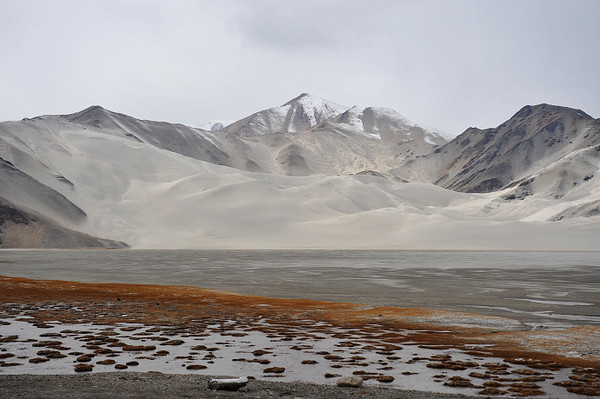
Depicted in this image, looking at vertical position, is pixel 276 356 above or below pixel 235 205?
below

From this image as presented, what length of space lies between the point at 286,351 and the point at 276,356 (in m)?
0.63

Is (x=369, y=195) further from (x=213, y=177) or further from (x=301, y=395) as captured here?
(x=301, y=395)

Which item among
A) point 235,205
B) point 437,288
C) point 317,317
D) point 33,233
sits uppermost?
point 235,205

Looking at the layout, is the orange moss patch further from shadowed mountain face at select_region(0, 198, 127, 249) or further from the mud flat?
shadowed mountain face at select_region(0, 198, 127, 249)

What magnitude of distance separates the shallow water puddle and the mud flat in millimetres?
25

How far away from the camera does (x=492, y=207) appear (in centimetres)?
16762

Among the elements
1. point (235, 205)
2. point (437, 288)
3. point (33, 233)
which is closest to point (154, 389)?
point (437, 288)

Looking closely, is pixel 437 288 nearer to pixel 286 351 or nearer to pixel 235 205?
pixel 286 351

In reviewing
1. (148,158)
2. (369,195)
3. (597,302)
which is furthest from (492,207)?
(597,302)

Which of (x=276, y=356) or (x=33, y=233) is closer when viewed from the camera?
(x=276, y=356)

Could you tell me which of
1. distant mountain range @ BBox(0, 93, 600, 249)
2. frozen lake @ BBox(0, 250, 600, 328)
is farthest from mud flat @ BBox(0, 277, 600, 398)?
distant mountain range @ BBox(0, 93, 600, 249)

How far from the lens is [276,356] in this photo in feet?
39.8

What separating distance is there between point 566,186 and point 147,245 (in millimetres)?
123516

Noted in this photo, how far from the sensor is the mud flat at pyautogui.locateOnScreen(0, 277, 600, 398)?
30.7ft
